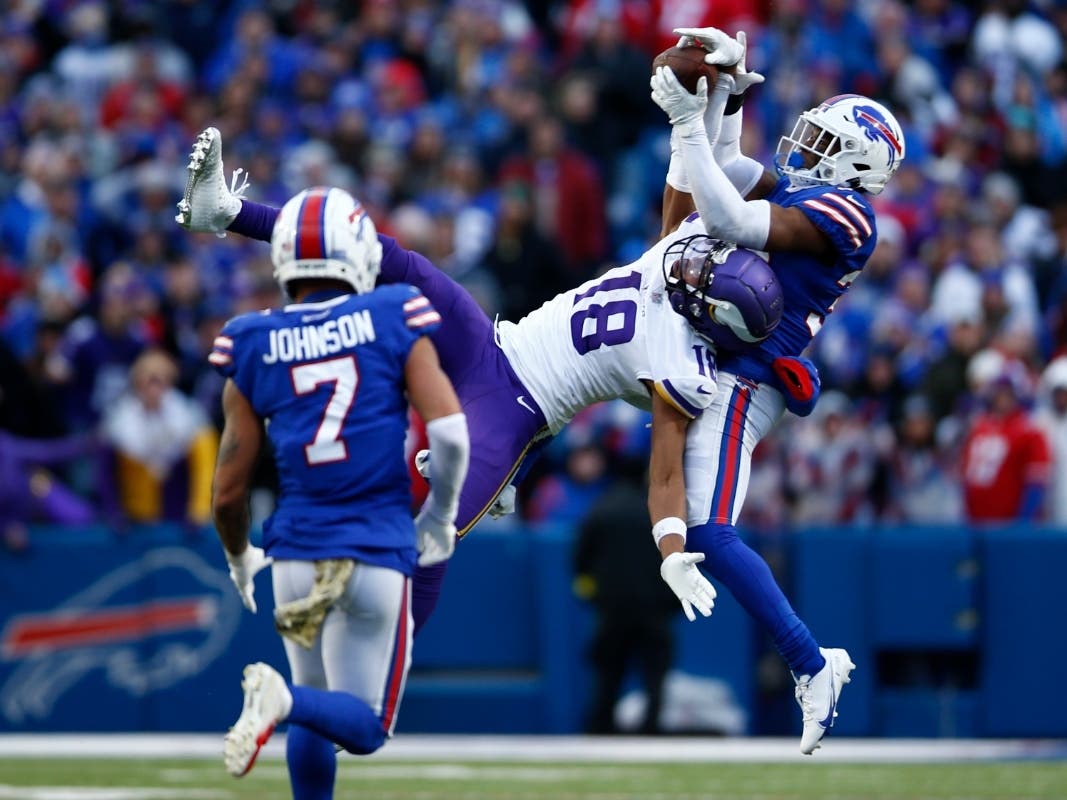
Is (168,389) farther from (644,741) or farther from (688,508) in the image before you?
(688,508)

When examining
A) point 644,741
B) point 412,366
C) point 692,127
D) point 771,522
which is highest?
point 692,127

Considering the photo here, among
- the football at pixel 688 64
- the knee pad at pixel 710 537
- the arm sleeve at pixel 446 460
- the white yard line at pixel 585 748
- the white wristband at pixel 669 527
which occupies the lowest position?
the white yard line at pixel 585 748

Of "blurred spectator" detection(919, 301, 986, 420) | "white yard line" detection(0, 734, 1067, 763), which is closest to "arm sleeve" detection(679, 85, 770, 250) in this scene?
"white yard line" detection(0, 734, 1067, 763)

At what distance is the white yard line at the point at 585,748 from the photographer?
927 centimetres

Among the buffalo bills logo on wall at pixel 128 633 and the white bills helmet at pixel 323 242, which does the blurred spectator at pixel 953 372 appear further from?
the white bills helmet at pixel 323 242

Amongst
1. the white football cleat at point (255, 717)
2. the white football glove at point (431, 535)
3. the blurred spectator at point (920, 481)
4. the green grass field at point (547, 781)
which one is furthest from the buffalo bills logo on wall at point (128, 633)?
the white football cleat at point (255, 717)

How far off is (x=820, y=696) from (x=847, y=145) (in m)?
1.65

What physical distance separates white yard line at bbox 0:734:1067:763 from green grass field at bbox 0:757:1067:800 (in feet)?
0.90

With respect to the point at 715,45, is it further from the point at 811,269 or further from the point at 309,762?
the point at 309,762

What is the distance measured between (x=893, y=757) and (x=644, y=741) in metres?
1.31

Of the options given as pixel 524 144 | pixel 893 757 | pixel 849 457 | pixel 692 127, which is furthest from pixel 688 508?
pixel 524 144

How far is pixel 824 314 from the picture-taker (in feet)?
20.7

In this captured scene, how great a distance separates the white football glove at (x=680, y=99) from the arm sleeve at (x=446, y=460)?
1.40 metres

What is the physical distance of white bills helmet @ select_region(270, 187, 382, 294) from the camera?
5.00 meters
